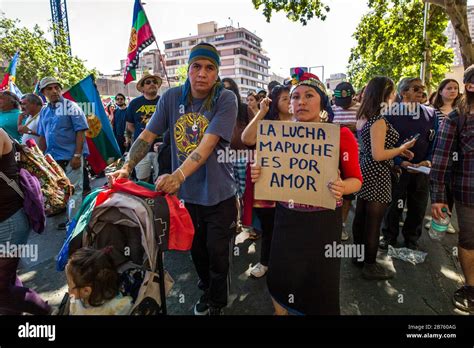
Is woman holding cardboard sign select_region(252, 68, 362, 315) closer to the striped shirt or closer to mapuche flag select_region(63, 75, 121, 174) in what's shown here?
the striped shirt

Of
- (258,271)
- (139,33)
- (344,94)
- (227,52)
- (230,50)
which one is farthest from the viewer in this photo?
(227,52)

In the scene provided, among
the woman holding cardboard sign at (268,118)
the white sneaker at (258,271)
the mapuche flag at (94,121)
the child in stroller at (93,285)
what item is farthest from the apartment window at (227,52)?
the child in stroller at (93,285)

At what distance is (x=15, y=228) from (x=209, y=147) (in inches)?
61.8

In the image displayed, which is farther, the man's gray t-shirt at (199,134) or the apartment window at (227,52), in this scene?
the apartment window at (227,52)

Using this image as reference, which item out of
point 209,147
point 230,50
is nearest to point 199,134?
point 209,147

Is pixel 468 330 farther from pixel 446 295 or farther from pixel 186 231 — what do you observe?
pixel 186 231

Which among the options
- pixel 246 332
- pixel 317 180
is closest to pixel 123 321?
pixel 246 332

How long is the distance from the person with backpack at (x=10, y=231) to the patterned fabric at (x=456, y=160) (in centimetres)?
335

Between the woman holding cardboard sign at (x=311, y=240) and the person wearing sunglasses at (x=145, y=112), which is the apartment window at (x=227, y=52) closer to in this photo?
the person wearing sunglasses at (x=145, y=112)

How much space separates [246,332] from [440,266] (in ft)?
8.93

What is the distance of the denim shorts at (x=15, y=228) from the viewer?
2.25m

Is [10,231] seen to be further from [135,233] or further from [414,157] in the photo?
[414,157]

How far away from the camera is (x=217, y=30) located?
9688 cm

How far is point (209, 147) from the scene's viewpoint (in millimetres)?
2271
